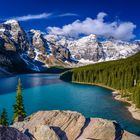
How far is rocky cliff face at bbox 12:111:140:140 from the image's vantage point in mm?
40931

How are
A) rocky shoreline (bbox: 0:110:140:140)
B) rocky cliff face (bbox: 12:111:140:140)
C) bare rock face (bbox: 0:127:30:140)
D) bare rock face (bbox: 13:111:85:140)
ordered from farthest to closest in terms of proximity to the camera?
1. bare rock face (bbox: 13:111:85:140)
2. rocky cliff face (bbox: 12:111:140:140)
3. rocky shoreline (bbox: 0:110:140:140)
4. bare rock face (bbox: 0:127:30:140)

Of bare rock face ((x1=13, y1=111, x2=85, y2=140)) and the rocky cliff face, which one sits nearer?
the rocky cliff face

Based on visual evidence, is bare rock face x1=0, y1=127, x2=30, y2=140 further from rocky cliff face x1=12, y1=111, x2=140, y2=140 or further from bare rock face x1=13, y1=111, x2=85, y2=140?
bare rock face x1=13, y1=111, x2=85, y2=140

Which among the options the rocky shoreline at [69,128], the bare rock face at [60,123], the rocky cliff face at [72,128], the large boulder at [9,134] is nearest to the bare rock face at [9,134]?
the large boulder at [9,134]

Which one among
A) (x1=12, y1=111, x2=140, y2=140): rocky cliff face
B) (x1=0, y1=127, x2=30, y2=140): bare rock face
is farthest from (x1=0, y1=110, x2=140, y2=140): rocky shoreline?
(x1=0, y1=127, x2=30, y2=140): bare rock face

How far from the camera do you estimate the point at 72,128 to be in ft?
144

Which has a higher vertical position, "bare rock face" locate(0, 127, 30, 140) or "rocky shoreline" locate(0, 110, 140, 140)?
"bare rock face" locate(0, 127, 30, 140)

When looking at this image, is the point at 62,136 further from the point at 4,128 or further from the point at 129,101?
the point at 129,101

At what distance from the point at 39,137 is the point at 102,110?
7897 centimetres

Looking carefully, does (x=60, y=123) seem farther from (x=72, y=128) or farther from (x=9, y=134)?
(x=9, y=134)

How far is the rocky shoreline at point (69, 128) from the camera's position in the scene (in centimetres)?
4019

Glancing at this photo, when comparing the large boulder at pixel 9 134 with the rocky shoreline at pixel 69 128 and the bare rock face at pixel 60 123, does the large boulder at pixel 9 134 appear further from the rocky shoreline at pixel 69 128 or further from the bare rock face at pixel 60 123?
the bare rock face at pixel 60 123

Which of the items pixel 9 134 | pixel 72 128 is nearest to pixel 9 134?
pixel 9 134

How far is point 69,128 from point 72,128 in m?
0.39
